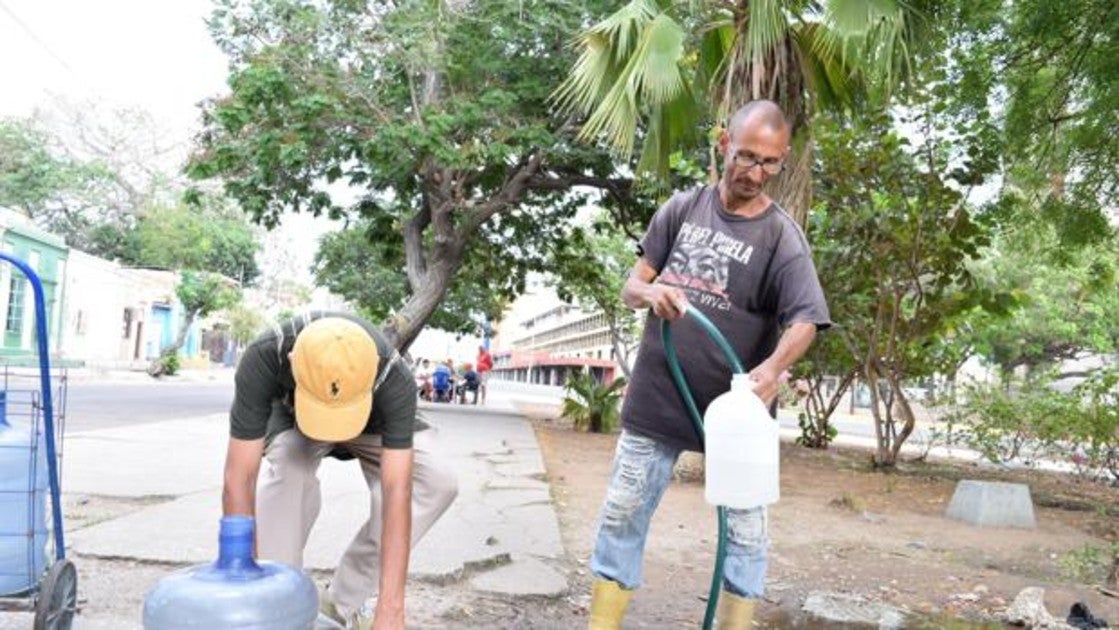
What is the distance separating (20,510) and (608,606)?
1.68m

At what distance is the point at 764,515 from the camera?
9.13ft

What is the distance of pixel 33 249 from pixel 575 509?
26.2 metres

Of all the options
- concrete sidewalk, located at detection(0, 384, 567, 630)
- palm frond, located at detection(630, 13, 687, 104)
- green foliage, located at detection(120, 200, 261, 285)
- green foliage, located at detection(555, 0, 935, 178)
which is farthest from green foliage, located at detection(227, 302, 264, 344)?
palm frond, located at detection(630, 13, 687, 104)

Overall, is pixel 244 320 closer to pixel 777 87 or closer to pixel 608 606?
pixel 777 87

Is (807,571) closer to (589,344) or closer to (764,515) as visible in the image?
(764,515)

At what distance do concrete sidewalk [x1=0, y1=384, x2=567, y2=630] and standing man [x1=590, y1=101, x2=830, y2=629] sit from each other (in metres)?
1.31

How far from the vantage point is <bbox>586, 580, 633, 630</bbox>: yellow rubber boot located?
9.54ft

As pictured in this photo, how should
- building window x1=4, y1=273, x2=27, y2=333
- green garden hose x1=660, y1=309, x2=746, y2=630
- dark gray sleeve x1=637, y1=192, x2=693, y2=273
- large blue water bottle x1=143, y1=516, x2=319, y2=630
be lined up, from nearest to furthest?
large blue water bottle x1=143, y1=516, x2=319, y2=630
green garden hose x1=660, y1=309, x2=746, y2=630
dark gray sleeve x1=637, y1=192, x2=693, y2=273
building window x1=4, y1=273, x2=27, y2=333

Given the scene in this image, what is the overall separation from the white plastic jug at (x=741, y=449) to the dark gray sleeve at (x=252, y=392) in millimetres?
1155

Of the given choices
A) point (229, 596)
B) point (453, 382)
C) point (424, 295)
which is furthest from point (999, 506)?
point (453, 382)

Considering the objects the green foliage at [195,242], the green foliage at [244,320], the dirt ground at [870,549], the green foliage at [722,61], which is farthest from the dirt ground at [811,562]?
the green foliage at [244,320]

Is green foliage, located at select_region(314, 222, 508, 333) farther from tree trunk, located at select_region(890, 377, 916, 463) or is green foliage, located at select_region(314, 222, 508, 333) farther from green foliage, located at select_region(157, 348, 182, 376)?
tree trunk, located at select_region(890, 377, 916, 463)

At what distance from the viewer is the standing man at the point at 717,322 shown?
2773mm

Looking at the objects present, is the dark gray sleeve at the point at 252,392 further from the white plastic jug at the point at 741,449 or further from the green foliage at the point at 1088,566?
the green foliage at the point at 1088,566
